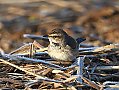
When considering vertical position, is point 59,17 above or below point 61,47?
above

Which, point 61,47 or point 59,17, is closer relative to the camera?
point 61,47

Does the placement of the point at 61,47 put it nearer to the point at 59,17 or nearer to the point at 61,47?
the point at 61,47

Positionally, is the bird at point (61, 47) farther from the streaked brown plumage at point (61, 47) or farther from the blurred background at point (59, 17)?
the blurred background at point (59, 17)

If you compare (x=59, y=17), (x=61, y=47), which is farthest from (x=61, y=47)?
(x=59, y=17)

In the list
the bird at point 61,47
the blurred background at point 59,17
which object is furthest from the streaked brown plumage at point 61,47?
the blurred background at point 59,17

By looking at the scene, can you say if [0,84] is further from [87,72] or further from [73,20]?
[73,20]

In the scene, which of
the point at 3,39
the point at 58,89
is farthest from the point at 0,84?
the point at 3,39
